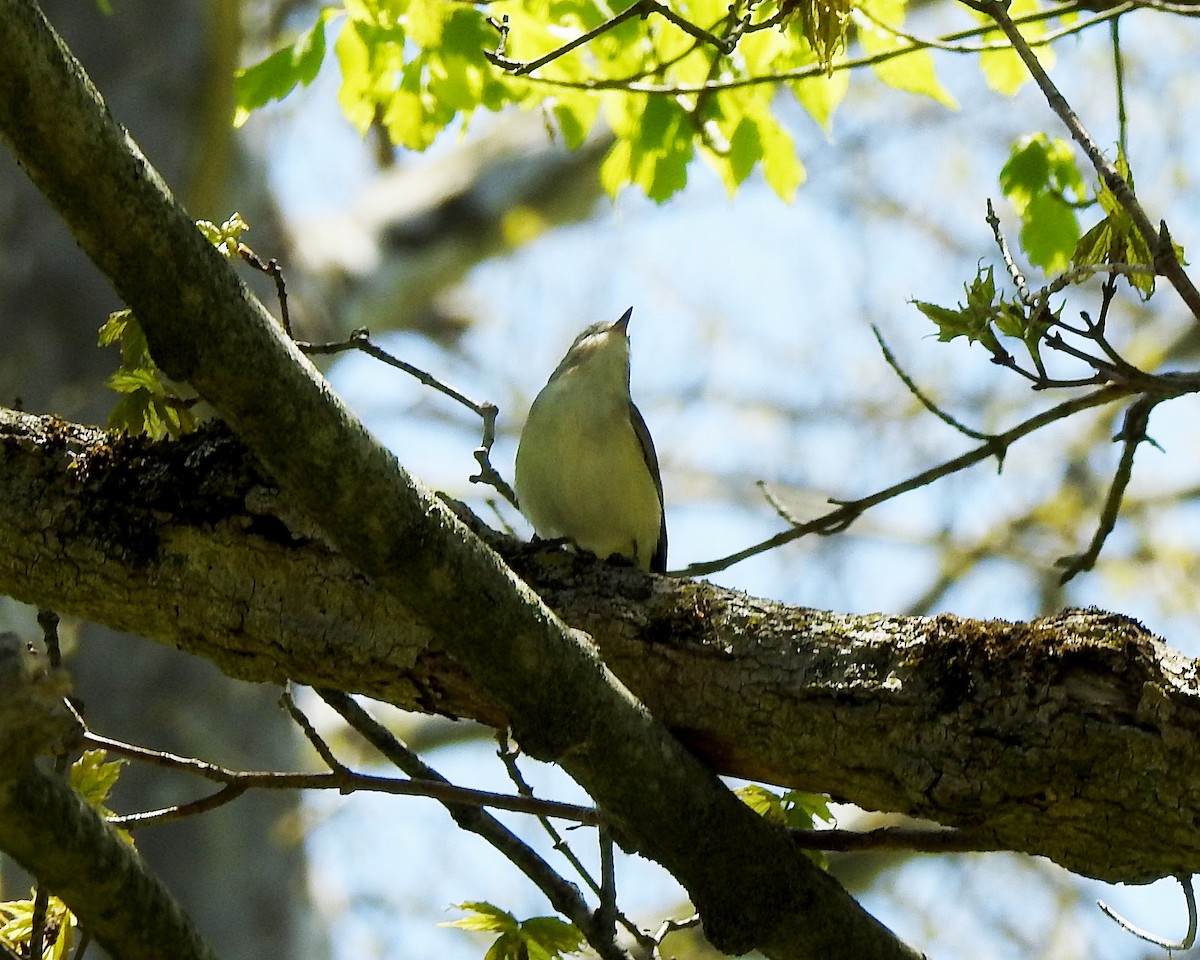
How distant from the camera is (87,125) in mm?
1591

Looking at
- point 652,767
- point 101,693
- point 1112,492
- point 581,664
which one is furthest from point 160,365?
point 101,693

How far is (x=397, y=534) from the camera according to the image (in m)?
1.81

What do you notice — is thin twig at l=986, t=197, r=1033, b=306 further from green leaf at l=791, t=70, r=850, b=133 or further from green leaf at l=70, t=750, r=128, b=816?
green leaf at l=70, t=750, r=128, b=816

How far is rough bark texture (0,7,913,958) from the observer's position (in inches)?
63.1

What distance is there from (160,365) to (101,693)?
4.73m

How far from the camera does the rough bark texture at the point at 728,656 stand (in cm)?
196

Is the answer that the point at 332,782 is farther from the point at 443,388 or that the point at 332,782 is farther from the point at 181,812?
the point at 443,388

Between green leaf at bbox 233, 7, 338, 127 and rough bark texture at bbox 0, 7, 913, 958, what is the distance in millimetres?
1433

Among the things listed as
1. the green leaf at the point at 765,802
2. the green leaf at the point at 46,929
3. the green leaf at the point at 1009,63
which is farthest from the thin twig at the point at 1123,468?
the green leaf at the point at 46,929

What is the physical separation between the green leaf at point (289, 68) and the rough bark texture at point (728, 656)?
106 centimetres

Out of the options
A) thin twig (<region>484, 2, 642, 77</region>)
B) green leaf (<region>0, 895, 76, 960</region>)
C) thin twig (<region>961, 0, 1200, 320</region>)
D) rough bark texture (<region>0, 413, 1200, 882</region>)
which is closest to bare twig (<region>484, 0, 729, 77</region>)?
thin twig (<region>484, 2, 642, 77</region>)

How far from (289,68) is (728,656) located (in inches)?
68.4

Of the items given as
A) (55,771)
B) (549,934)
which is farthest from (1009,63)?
(55,771)

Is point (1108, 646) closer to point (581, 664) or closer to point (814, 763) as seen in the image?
point (814, 763)
